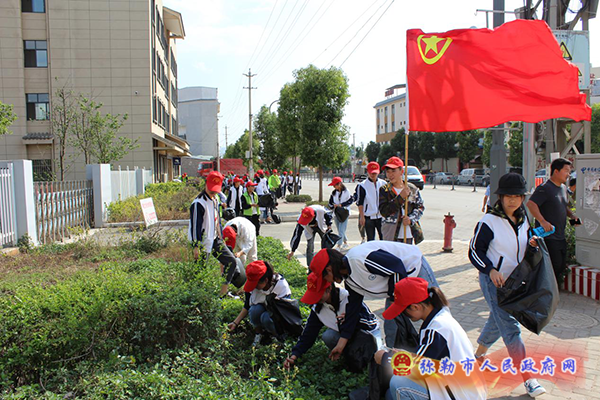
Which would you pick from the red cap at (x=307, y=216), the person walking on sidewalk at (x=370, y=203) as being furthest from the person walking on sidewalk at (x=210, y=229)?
the person walking on sidewalk at (x=370, y=203)

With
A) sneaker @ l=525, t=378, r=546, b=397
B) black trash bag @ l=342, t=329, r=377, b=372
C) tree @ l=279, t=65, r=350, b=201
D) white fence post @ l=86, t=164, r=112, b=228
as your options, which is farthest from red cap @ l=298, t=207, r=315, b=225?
tree @ l=279, t=65, r=350, b=201

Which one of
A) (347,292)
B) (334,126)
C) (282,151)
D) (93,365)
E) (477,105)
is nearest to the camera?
(93,365)

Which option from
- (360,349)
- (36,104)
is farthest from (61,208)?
(36,104)

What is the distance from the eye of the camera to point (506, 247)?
12.1 feet

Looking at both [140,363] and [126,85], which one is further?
[126,85]

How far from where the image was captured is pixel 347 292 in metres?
3.95

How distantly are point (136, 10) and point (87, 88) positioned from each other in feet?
18.0

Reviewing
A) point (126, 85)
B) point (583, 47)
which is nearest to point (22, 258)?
point (583, 47)

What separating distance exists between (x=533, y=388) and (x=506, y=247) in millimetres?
1120

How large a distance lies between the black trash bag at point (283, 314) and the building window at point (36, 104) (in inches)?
1060

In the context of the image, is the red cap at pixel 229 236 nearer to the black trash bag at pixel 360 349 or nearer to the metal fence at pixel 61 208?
the black trash bag at pixel 360 349

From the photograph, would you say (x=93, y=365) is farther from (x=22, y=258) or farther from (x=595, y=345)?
(x=22, y=258)

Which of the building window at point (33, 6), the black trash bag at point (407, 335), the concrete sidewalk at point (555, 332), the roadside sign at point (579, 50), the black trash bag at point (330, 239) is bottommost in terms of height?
the concrete sidewalk at point (555, 332)

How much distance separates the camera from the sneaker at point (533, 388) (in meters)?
3.59
